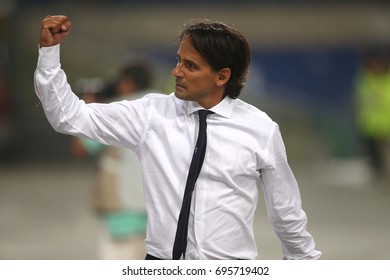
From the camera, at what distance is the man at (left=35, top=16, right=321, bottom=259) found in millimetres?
3383

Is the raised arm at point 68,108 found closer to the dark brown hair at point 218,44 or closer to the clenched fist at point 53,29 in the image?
the clenched fist at point 53,29

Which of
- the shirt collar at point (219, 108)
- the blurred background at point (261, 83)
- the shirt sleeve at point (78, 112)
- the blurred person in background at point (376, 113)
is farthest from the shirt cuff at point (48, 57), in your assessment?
the blurred person in background at point (376, 113)

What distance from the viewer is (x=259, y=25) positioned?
20.6 meters

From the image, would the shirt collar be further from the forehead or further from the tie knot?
the forehead

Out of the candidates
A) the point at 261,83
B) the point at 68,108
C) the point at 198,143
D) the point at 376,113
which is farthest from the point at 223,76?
the point at 261,83

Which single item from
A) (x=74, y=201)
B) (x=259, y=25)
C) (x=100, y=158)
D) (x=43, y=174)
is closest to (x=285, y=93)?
(x=259, y=25)

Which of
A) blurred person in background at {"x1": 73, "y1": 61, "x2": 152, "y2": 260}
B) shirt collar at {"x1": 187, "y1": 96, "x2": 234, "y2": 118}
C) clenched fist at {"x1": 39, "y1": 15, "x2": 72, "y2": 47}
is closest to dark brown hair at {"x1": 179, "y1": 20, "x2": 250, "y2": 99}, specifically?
shirt collar at {"x1": 187, "y1": 96, "x2": 234, "y2": 118}

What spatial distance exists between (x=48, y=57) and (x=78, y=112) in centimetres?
23

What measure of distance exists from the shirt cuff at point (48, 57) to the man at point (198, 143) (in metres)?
0.13

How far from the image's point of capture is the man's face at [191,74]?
3.37 meters

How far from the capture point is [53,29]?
3.21m

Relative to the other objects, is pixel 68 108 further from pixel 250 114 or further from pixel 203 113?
pixel 250 114

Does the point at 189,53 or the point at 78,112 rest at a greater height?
the point at 189,53

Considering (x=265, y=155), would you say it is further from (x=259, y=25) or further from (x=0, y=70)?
(x=259, y=25)
